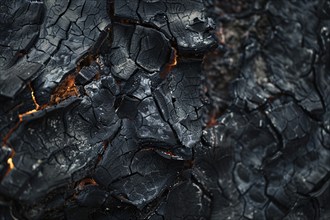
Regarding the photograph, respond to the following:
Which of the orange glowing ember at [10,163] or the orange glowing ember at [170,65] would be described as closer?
the orange glowing ember at [10,163]

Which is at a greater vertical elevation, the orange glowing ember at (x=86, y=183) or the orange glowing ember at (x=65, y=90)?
the orange glowing ember at (x=65, y=90)

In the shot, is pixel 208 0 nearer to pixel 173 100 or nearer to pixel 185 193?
pixel 173 100

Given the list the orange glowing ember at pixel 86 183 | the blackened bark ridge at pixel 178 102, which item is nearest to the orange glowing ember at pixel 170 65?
the blackened bark ridge at pixel 178 102

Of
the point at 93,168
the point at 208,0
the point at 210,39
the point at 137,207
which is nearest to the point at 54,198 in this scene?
the point at 93,168

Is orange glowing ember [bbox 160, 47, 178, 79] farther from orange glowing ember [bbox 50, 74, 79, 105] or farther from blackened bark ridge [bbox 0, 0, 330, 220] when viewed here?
orange glowing ember [bbox 50, 74, 79, 105]

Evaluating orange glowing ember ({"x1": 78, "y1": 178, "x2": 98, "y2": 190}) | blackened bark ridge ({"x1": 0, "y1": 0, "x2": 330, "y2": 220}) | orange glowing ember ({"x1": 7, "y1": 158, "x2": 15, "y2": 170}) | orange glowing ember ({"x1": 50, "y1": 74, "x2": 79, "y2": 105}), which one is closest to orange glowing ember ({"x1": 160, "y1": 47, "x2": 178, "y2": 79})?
blackened bark ridge ({"x1": 0, "y1": 0, "x2": 330, "y2": 220})

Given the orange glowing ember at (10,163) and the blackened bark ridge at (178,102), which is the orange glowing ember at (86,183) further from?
the orange glowing ember at (10,163)

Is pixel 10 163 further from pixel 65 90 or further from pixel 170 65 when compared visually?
pixel 170 65

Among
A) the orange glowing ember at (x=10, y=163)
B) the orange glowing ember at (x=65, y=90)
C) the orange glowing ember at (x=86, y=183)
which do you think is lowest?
the orange glowing ember at (x=86, y=183)

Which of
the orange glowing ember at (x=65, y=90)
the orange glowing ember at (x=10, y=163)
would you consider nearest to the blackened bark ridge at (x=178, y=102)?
the orange glowing ember at (x=65, y=90)
